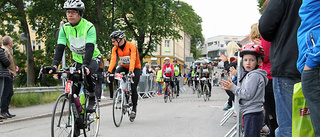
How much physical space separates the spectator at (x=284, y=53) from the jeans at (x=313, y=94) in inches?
23.6

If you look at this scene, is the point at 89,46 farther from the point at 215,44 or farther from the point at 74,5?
the point at 215,44

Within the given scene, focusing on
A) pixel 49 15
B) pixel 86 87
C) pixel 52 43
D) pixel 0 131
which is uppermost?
pixel 49 15

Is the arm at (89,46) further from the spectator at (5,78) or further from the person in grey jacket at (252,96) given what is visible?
the spectator at (5,78)

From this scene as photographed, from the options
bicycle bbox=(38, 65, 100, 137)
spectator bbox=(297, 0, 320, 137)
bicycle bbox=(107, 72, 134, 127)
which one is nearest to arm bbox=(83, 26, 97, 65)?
bicycle bbox=(38, 65, 100, 137)

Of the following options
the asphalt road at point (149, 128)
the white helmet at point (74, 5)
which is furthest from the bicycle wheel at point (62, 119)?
the asphalt road at point (149, 128)

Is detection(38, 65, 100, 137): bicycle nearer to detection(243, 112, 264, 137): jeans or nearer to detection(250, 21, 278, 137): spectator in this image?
detection(243, 112, 264, 137): jeans

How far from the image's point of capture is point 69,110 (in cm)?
518

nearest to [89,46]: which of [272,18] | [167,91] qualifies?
[272,18]

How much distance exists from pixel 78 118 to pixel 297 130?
3.42m

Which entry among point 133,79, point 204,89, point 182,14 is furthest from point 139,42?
point 133,79

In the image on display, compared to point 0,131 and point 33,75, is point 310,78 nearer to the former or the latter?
point 0,131

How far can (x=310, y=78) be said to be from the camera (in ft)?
9.04

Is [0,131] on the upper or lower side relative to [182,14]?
lower

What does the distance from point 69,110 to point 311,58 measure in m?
3.49
